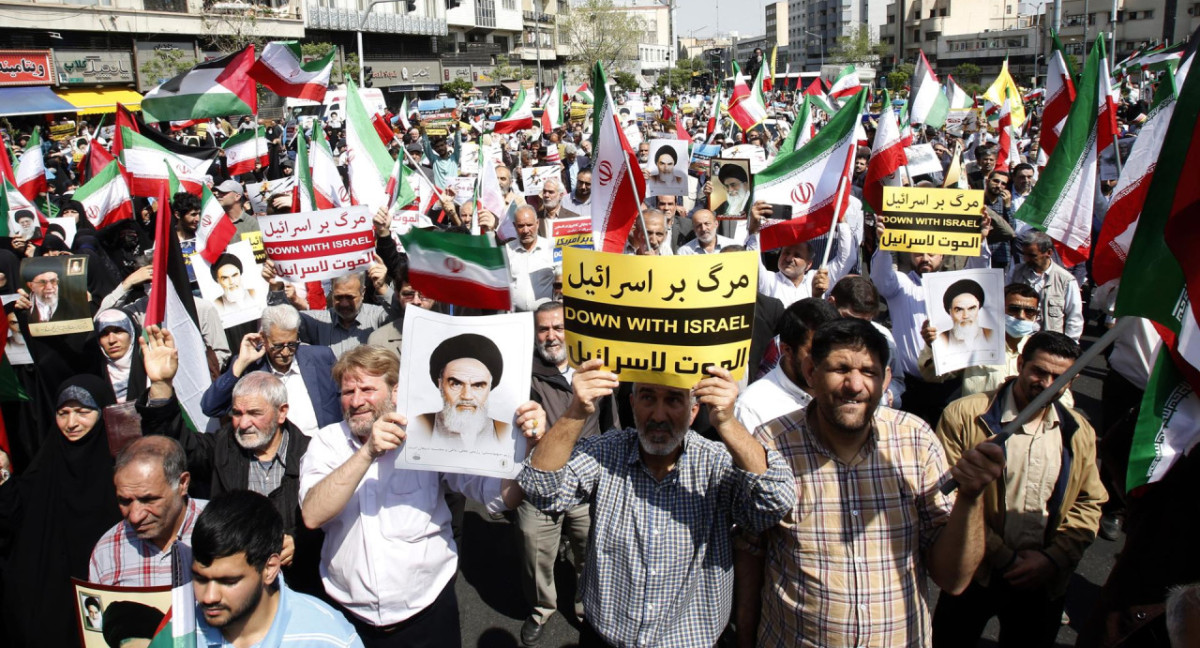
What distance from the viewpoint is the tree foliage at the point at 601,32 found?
7069 centimetres

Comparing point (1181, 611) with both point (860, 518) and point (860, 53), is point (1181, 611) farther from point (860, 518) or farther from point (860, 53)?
point (860, 53)

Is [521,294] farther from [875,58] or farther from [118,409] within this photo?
[875,58]

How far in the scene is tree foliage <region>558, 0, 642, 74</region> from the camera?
232ft

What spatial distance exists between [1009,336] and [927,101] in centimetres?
762

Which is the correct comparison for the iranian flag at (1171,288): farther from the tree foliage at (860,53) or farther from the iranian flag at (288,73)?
the tree foliage at (860,53)

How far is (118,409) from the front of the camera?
13.2ft

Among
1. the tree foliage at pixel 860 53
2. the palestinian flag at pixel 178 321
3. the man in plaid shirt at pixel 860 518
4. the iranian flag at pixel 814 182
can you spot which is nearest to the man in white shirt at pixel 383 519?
the man in plaid shirt at pixel 860 518

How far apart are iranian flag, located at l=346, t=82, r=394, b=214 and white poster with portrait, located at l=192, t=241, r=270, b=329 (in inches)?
92.4

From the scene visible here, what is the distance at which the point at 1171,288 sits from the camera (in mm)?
2350

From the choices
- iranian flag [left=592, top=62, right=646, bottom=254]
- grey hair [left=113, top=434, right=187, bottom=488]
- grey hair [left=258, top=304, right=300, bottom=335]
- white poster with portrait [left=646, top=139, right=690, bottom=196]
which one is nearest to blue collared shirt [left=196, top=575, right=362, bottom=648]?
grey hair [left=113, top=434, right=187, bottom=488]

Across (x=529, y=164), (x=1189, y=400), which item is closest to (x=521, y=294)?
(x=1189, y=400)

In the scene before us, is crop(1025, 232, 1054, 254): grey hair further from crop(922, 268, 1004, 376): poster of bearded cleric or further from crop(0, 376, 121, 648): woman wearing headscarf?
crop(0, 376, 121, 648): woman wearing headscarf

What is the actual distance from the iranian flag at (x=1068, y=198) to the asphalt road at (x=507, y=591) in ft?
5.86

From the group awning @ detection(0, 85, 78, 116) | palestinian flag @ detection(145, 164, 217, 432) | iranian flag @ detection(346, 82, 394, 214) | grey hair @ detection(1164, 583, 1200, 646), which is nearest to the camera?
grey hair @ detection(1164, 583, 1200, 646)
